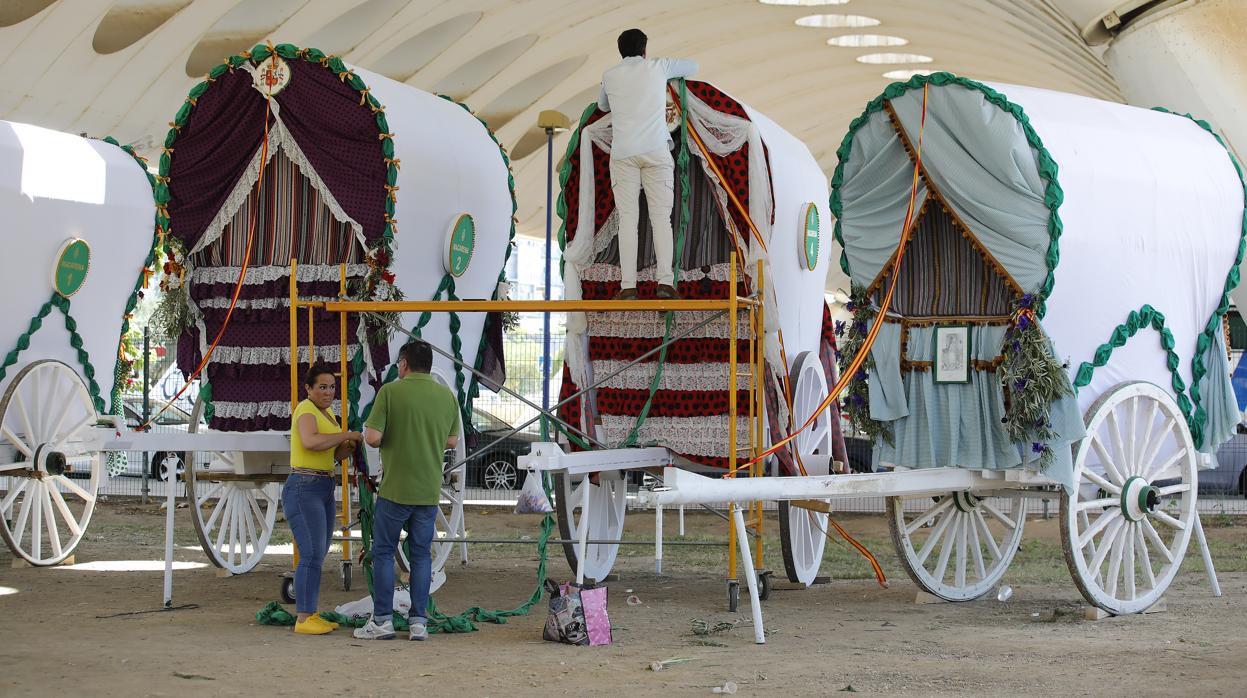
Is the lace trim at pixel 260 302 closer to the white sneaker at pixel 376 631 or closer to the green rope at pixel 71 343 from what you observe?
the green rope at pixel 71 343

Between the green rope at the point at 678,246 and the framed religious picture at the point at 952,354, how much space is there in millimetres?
1710

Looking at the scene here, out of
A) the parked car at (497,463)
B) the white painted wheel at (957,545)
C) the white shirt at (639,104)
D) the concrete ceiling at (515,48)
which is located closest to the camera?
the white painted wheel at (957,545)

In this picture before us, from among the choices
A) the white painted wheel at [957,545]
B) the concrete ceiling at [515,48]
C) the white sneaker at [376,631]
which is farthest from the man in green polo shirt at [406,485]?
the concrete ceiling at [515,48]

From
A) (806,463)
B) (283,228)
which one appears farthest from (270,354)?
(806,463)

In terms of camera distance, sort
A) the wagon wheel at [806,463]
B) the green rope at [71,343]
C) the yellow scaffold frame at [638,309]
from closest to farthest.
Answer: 1. the yellow scaffold frame at [638,309]
2. the wagon wheel at [806,463]
3. the green rope at [71,343]

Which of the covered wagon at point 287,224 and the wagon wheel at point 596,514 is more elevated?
the covered wagon at point 287,224

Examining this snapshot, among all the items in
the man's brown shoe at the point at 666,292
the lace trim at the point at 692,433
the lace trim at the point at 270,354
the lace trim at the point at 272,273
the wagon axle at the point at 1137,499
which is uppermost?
the lace trim at the point at 272,273

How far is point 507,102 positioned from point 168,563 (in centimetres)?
2149

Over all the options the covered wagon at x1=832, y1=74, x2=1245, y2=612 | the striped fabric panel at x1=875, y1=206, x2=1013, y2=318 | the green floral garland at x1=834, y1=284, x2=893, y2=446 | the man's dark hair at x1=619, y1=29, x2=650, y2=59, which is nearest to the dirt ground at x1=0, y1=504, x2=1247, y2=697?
the covered wagon at x1=832, y1=74, x2=1245, y2=612

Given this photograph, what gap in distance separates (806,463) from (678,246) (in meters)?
1.69

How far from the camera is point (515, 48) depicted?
88.1 feet

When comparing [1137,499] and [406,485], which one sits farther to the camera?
[1137,499]

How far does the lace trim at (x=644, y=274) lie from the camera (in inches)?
372

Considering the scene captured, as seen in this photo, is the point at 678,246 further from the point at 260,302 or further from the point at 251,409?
the point at 251,409
